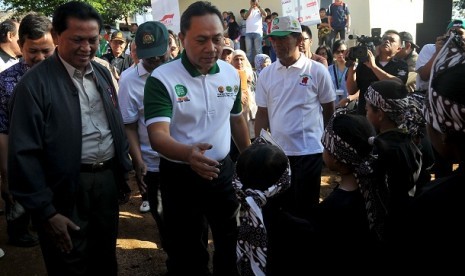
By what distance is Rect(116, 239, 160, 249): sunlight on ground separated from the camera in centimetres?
429

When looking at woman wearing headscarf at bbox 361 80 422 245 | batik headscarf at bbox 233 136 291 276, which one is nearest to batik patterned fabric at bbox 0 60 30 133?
batik headscarf at bbox 233 136 291 276

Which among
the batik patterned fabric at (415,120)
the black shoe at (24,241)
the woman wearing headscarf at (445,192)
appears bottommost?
the black shoe at (24,241)

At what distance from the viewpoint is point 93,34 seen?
8.02 ft

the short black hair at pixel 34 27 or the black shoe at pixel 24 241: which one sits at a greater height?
the short black hair at pixel 34 27

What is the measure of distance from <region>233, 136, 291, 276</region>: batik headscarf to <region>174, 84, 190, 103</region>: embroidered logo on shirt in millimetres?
899

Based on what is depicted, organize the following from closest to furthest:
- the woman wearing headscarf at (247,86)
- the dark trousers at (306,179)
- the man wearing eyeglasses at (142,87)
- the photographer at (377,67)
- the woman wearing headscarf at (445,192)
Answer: the woman wearing headscarf at (445,192)
the man wearing eyeglasses at (142,87)
the dark trousers at (306,179)
the photographer at (377,67)
the woman wearing headscarf at (247,86)

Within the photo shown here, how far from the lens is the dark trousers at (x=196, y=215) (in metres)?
2.74

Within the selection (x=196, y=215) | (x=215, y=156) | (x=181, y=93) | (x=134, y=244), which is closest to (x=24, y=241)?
(x=134, y=244)

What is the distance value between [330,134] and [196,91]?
902 mm

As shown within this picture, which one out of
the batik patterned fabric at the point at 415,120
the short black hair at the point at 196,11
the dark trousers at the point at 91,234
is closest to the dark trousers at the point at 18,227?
the dark trousers at the point at 91,234

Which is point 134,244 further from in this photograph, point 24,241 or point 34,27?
point 34,27

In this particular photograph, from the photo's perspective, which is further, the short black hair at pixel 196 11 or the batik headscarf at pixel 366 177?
the short black hair at pixel 196 11

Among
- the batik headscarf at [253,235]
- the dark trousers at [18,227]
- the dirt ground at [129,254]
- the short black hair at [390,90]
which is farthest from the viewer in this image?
the dark trousers at [18,227]

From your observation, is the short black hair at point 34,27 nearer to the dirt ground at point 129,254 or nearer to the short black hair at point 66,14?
the short black hair at point 66,14
